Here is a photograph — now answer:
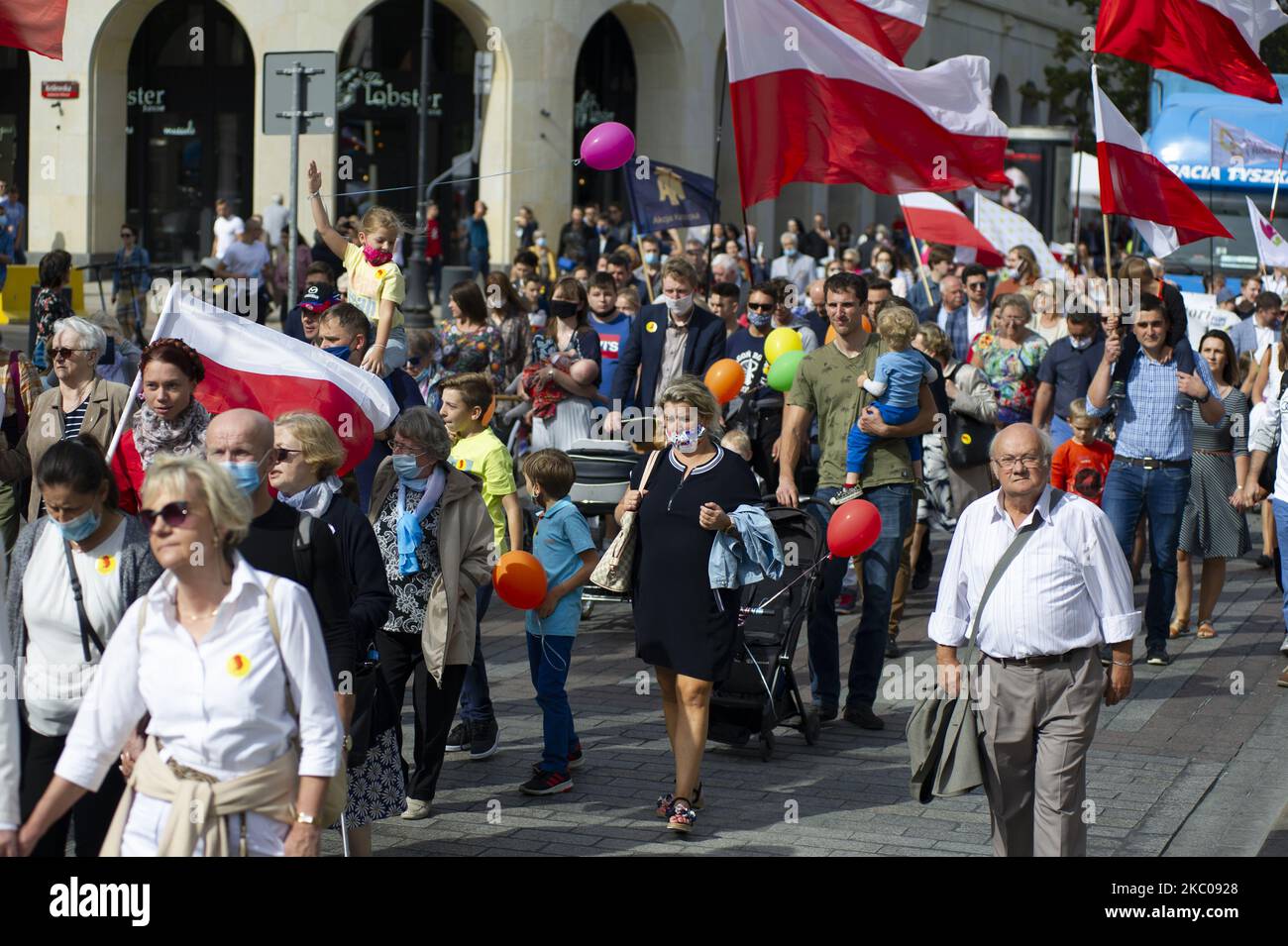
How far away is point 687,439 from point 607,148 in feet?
14.2

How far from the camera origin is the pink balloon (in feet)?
36.6

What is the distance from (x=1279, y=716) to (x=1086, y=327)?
3161 mm

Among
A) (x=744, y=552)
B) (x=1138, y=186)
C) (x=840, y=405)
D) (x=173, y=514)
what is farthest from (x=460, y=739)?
(x=1138, y=186)

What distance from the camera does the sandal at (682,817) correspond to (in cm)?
704

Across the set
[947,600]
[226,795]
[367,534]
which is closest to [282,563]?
[367,534]

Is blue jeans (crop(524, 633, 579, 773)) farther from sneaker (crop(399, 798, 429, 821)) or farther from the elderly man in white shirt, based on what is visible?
the elderly man in white shirt

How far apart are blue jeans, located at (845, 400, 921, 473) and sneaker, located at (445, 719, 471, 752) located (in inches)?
92.4

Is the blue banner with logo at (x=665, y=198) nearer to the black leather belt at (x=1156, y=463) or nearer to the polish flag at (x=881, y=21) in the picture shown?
the polish flag at (x=881, y=21)

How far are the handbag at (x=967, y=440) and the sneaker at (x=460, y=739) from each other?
4797 mm

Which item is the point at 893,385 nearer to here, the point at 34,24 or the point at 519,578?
the point at 519,578

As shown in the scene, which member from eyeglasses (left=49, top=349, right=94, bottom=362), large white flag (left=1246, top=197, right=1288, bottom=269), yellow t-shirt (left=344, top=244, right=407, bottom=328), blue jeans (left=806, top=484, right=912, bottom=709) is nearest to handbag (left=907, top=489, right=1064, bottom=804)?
blue jeans (left=806, top=484, right=912, bottom=709)

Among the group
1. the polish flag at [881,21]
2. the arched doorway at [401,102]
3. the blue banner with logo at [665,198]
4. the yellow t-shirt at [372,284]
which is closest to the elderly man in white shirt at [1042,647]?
the yellow t-shirt at [372,284]

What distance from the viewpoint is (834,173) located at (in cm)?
1062
